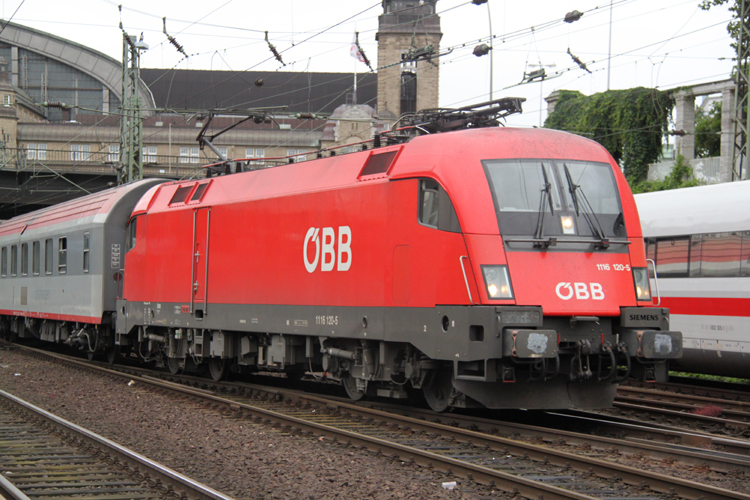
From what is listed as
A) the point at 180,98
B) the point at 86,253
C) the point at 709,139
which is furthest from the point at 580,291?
the point at 180,98

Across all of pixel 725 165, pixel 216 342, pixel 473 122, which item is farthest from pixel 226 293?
pixel 725 165

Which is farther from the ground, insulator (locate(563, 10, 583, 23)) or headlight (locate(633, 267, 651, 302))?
insulator (locate(563, 10, 583, 23))

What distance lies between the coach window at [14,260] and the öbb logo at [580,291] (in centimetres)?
2039

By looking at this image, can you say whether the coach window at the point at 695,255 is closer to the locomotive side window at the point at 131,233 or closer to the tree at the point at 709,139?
the locomotive side window at the point at 131,233

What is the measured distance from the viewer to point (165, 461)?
27.6 feet

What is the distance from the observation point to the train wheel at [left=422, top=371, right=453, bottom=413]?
33.6ft

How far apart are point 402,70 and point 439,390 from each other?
72069 millimetres

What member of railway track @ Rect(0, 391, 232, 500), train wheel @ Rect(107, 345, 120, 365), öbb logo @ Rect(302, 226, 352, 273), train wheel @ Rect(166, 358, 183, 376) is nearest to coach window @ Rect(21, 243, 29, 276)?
train wheel @ Rect(107, 345, 120, 365)

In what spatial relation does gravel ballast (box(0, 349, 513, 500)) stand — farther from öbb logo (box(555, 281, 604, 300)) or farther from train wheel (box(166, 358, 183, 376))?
öbb logo (box(555, 281, 604, 300))

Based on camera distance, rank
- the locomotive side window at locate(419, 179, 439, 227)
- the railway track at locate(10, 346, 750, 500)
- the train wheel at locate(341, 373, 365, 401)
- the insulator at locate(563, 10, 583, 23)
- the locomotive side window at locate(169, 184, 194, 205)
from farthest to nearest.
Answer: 1. the insulator at locate(563, 10, 583, 23)
2. the locomotive side window at locate(169, 184, 194, 205)
3. the train wheel at locate(341, 373, 365, 401)
4. the locomotive side window at locate(419, 179, 439, 227)
5. the railway track at locate(10, 346, 750, 500)

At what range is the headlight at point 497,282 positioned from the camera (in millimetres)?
9055

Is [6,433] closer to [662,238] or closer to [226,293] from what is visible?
[226,293]

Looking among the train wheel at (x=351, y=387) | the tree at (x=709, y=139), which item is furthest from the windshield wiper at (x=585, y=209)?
the tree at (x=709, y=139)

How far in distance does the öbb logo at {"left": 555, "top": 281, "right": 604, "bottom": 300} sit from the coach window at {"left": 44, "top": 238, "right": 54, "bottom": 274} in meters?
16.5
